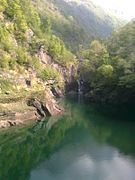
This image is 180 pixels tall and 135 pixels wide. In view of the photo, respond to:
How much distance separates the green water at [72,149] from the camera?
62.0m

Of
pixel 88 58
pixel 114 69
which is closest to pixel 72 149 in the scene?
pixel 114 69

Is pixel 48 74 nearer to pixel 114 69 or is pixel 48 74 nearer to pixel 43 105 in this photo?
pixel 114 69

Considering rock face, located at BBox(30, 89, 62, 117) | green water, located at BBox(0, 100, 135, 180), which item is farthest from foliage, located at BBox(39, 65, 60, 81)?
rock face, located at BBox(30, 89, 62, 117)

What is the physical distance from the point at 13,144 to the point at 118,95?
217 ft

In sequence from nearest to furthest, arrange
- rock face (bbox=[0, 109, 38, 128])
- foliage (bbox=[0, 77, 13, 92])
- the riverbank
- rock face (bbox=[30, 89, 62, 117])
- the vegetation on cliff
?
rock face (bbox=[0, 109, 38, 128])
the riverbank
rock face (bbox=[30, 89, 62, 117])
foliage (bbox=[0, 77, 13, 92])
the vegetation on cliff

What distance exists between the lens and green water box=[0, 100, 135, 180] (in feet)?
203

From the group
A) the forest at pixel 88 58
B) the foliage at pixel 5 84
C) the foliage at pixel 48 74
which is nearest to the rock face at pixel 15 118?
the foliage at pixel 5 84

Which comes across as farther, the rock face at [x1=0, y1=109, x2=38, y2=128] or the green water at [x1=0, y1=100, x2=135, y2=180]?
the rock face at [x1=0, y1=109, x2=38, y2=128]

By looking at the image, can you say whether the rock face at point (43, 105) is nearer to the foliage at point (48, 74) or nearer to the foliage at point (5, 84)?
the foliage at point (5, 84)

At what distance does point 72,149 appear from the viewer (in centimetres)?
7694

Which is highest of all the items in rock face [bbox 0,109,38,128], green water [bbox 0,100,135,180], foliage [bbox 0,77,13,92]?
foliage [bbox 0,77,13,92]

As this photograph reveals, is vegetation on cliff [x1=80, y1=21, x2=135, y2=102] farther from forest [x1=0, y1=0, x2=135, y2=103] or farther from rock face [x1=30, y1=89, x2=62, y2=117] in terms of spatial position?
rock face [x1=30, y1=89, x2=62, y2=117]

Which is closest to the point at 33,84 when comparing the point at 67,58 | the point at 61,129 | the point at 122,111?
the point at 122,111

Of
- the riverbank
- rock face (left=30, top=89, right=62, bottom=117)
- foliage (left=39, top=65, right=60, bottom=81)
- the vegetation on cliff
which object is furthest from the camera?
foliage (left=39, top=65, right=60, bottom=81)
